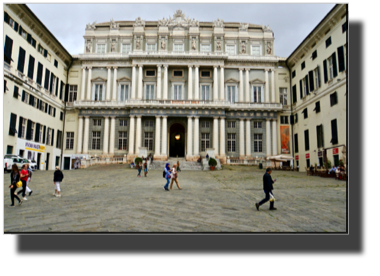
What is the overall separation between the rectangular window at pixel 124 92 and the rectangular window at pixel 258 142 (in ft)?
66.2

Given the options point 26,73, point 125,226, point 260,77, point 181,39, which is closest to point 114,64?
point 181,39

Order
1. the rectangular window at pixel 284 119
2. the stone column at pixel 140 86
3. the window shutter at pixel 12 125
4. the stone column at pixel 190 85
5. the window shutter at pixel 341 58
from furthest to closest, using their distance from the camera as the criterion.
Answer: the rectangular window at pixel 284 119 → the stone column at pixel 190 85 → the stone column at pixel 140 86 → the window shutter at pixel 12 125 → the window shutter at pixel 341 58

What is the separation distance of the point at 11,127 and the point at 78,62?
18731 mm

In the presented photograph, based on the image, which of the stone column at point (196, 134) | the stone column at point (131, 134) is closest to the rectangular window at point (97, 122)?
the stone column at point (131, 134)

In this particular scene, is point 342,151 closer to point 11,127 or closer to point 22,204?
point 22,204

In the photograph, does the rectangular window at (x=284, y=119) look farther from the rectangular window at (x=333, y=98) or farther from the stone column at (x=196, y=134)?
the rectangular window at (x=333, y=98)

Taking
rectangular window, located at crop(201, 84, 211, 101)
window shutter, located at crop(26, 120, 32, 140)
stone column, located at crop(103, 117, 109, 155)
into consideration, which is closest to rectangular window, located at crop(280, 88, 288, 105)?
rectangular window, located at crop(201, 84, 211, 101)

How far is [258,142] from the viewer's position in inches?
Answer: 1598

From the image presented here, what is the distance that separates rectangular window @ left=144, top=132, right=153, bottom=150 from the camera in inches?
1571

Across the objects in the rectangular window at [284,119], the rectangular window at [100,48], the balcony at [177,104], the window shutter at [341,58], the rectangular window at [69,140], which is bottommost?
the rectangular window at [69,140]

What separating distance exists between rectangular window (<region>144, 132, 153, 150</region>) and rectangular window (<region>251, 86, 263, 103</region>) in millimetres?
16326

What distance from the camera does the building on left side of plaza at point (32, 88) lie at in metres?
26.5

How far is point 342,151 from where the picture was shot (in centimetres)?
2375

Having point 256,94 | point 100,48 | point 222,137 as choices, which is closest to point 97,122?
point 100,48
